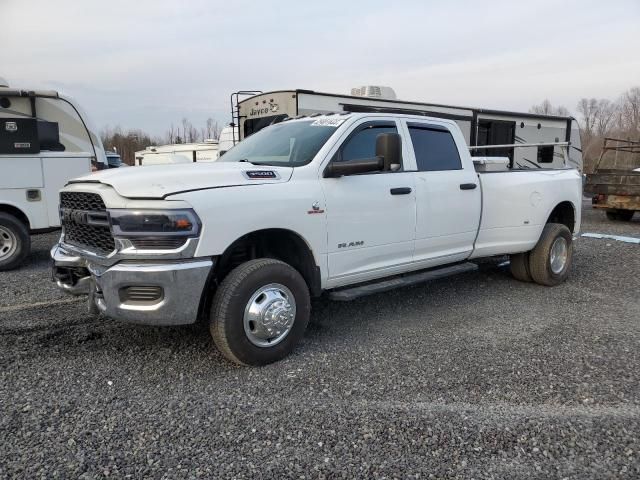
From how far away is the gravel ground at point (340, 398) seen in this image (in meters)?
2.73

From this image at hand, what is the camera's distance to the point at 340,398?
3438 millimetres

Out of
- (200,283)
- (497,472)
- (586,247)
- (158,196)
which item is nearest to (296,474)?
(497,472)

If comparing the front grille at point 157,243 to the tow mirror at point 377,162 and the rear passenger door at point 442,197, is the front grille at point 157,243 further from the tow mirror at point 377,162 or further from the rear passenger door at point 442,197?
the rear passenger door at point 442,197

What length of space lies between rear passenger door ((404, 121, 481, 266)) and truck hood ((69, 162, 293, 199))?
60.2 inches

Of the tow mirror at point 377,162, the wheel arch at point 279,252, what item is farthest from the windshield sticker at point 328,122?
the wheel arch at point 279,252

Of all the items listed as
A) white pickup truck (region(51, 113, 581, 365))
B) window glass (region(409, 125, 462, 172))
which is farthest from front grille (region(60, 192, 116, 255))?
window glass (region(409, 125, 462, 172))

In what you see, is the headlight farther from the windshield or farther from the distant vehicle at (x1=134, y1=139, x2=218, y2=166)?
the distant vehicle at (x1=134, y1=139, x2=218, y2=166)

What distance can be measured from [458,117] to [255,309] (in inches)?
422

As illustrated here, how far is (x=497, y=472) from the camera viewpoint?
105 inches

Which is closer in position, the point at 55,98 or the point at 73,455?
the point at 73,455

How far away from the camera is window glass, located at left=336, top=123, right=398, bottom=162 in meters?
4.53

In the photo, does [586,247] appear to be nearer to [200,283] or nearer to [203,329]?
[203,329]

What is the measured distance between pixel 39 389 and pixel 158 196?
1497 mm

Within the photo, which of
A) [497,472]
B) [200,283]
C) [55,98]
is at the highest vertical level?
[55,98]
